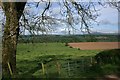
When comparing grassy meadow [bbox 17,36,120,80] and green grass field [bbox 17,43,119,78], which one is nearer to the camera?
grassy meadow [bbox 17,36,120,80]

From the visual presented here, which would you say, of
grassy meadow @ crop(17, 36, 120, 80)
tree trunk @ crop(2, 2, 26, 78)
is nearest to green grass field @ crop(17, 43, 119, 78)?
grassy meadow @ crop(17, 36, 120, 80)

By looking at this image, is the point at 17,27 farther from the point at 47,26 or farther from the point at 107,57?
the point at 107,57

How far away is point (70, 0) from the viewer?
8.93 metres

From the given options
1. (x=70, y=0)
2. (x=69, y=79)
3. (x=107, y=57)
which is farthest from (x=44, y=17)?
(x=107, y=57)

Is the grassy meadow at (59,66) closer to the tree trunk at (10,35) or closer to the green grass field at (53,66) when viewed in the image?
the green grass field at (53,66)

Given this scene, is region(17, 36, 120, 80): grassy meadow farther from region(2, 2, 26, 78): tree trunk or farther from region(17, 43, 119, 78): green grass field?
region(2, 2, 26, 78): tree trunk

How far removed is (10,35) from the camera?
328 inches

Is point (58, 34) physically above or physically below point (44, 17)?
below

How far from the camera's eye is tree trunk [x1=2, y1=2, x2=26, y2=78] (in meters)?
8.20

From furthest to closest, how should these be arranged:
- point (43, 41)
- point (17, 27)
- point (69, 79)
→ point (43, 41)
point (17, 27)
point (69, 79)

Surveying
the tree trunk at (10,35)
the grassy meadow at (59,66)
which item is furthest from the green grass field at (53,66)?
the tree trunk at (10,35)

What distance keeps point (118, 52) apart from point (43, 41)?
4.22m

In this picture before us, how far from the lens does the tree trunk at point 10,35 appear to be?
26.9ft

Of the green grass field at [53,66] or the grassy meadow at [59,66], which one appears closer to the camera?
the grassy meadow at [59,66]
